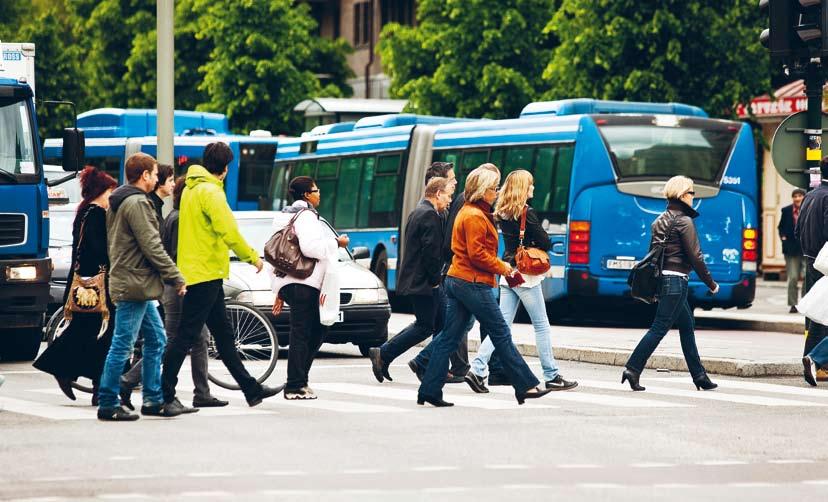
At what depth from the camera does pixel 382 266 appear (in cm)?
2731

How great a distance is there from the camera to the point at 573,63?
31859 mm

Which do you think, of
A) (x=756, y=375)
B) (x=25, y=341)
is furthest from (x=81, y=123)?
(x=756, y=375)

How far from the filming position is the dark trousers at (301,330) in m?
12.9

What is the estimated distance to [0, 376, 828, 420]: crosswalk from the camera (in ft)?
40.3

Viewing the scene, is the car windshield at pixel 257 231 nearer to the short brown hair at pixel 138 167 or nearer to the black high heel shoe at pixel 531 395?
the black high heel shoe at pixel 531 395

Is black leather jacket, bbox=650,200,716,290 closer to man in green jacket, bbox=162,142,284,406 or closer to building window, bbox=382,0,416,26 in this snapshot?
man in green jacket, bbox=162,142,284,406

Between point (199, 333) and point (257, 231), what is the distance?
6554 millimetres

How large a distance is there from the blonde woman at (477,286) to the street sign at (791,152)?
395cm

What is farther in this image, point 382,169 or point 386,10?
point 386,10

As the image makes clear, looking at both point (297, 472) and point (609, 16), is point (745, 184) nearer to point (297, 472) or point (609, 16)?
point (609, 16)

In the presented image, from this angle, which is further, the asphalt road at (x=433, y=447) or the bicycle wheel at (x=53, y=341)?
the bicycle wheel at (x=53, y=341)

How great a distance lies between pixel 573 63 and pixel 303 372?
19674mm

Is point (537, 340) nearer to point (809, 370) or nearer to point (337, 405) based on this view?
point (337, 405)

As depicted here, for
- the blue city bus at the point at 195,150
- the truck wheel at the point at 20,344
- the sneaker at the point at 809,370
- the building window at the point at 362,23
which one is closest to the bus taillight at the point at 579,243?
the truck wheel at the point at 20,344
